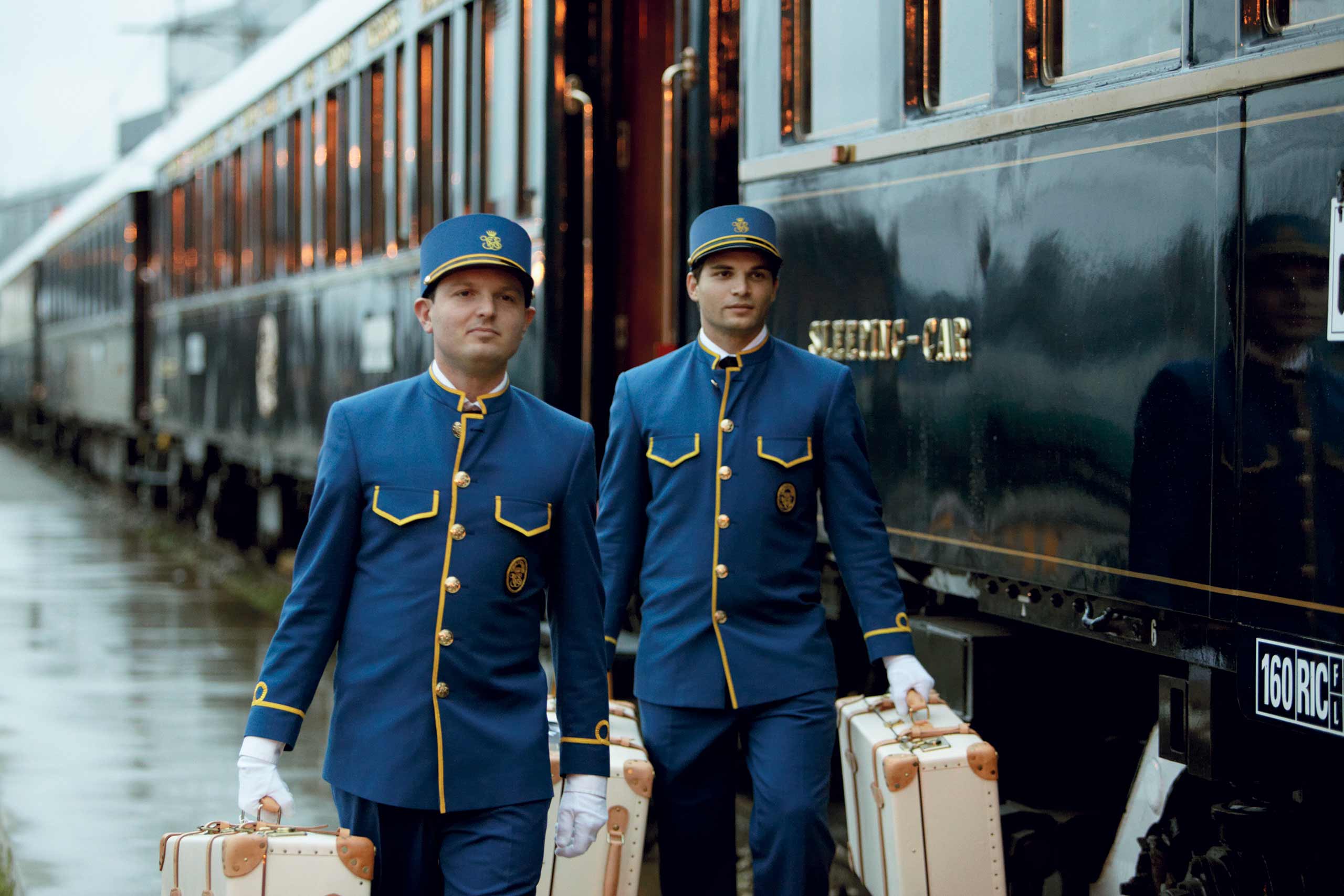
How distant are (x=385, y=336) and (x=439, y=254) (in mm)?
6073

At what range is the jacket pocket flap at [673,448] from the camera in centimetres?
393

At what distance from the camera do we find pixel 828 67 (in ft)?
17.0

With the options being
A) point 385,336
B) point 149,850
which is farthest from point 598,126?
point 149,850

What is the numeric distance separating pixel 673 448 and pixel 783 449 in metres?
0.24

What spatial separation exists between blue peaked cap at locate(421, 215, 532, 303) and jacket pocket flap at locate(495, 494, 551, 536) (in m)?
0.37

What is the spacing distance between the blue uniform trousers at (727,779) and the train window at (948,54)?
5.29ft

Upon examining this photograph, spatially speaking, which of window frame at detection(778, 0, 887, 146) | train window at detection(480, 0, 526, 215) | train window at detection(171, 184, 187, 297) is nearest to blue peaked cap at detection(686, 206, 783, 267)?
window frame at detection(778, 0, 887, 146)

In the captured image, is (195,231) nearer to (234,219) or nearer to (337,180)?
(234,219)

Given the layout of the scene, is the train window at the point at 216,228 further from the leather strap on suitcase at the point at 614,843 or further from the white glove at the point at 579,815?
the white glove at the point at 579,815

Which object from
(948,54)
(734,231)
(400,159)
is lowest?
(734,231)

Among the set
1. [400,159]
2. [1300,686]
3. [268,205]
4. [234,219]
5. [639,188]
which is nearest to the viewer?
[1300,686]

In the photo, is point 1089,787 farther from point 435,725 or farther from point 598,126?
point 598,126

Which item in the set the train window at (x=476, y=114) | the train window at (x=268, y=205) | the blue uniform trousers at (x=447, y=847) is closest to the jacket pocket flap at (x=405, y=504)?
the blue uniform trousers at (x=447, y=847)

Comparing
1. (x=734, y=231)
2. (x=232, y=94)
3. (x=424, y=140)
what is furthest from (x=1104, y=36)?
(x=232, y=94)
